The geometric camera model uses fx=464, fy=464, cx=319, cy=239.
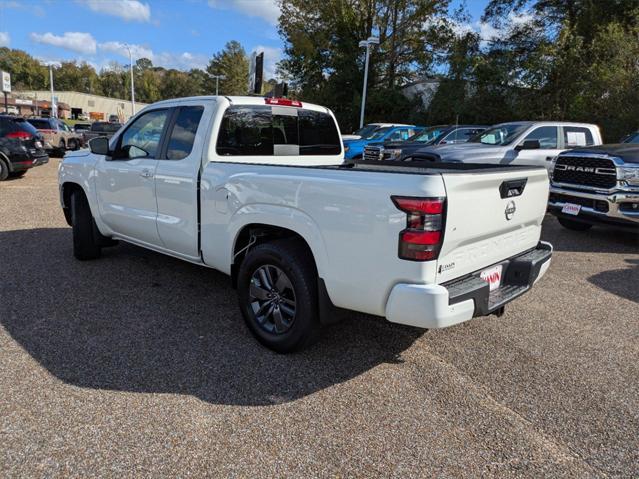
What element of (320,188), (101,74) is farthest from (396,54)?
(101,74)

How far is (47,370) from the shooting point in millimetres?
3156

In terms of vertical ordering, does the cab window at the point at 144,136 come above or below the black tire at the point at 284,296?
above

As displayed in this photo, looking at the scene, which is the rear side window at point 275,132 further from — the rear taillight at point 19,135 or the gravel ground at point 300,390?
the rear taillight at point 19,135

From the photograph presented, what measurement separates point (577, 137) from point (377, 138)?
272 inches

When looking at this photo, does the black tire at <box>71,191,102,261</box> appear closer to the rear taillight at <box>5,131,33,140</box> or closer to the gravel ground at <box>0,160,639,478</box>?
the gravel ground at <box>0,160,639,478</box>

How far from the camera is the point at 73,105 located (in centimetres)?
8931

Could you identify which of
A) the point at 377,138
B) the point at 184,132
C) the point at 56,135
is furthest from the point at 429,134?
the point at 56,135

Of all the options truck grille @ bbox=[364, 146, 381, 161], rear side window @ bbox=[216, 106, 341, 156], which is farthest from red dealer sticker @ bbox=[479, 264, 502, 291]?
→ truck grille @ bbox=[364, 146, 381, 161]

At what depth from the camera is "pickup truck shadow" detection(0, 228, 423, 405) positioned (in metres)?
3.09

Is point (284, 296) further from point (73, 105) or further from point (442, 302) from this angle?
point (73, 105)

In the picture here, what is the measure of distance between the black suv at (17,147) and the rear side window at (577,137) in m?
13.2

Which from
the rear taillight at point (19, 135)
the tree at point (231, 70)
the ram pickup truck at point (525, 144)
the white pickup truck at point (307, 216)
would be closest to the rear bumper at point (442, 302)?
the white pickup truck at point (307, 216)

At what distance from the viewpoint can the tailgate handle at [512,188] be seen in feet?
10.1

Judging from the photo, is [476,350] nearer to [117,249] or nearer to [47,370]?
[47,370]
